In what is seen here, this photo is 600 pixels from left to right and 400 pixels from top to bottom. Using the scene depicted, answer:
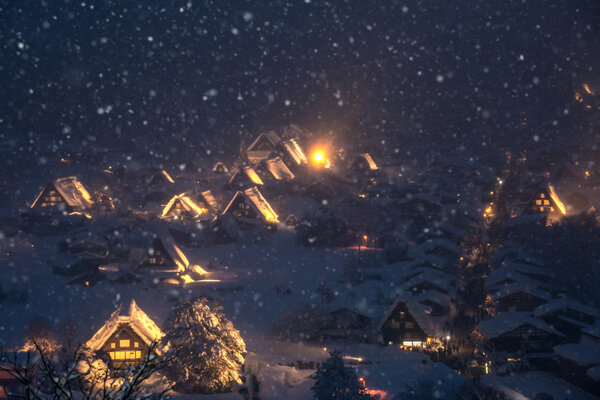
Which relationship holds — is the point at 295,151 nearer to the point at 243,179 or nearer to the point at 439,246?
the point at 243,179

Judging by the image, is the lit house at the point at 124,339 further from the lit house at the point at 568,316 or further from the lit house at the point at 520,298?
the lit house at the point at 568,316

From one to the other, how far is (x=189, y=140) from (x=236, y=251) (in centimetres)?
3513

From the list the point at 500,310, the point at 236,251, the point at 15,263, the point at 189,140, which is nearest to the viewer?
the point at 500,310

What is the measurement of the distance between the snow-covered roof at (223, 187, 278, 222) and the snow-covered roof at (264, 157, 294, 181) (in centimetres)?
652

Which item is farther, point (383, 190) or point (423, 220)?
point (383, 190)

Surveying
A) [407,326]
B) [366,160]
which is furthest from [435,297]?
[366,160]

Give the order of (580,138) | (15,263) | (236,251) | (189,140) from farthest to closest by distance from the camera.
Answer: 1. (189,140)
2. (580,138)
3. (236,251)
4. (15,263)

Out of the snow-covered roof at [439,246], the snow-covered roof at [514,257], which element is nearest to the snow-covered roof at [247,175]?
the snow-covered roof at [439,246]

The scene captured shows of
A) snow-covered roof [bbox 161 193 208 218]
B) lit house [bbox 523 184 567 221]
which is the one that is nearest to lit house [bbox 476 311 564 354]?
lit house [bbox 523 184 567 221]

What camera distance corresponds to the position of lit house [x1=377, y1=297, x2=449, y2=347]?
24.7m

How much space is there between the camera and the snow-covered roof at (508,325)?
23.6 metres

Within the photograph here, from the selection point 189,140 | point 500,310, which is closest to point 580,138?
point 500,310

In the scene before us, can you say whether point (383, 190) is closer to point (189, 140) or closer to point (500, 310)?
point (500, 310)

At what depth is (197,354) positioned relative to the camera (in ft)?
58.3
